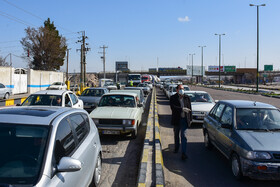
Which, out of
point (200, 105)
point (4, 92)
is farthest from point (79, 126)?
point (4, 92)

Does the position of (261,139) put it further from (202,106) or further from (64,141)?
(202,106)

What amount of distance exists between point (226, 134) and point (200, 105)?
19.6ft

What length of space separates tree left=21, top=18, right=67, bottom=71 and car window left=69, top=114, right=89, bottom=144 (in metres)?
50.3

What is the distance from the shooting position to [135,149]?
7562 mm

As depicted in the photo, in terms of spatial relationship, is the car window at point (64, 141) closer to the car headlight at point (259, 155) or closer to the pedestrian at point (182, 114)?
the car headlight at point (259, 155)

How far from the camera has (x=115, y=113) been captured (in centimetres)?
873

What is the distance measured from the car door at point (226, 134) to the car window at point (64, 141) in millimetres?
3416

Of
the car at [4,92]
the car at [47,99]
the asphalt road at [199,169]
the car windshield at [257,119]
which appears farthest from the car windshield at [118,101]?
the car at [4,92]

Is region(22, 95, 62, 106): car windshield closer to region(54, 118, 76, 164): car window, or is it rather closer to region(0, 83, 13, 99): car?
region(54, 118, 76, 164): car window

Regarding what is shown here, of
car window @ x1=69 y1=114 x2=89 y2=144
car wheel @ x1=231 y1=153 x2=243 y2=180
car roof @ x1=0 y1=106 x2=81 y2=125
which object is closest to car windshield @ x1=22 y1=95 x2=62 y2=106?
car window @ x1=69 y1=114 x2=89 y2=144

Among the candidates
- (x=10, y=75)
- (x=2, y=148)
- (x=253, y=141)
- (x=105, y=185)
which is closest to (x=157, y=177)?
(x=105, y=185)

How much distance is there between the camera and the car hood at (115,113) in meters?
8.41

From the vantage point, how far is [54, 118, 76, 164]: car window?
10.4 feet

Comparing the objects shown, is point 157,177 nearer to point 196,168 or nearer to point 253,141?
point 196,168
